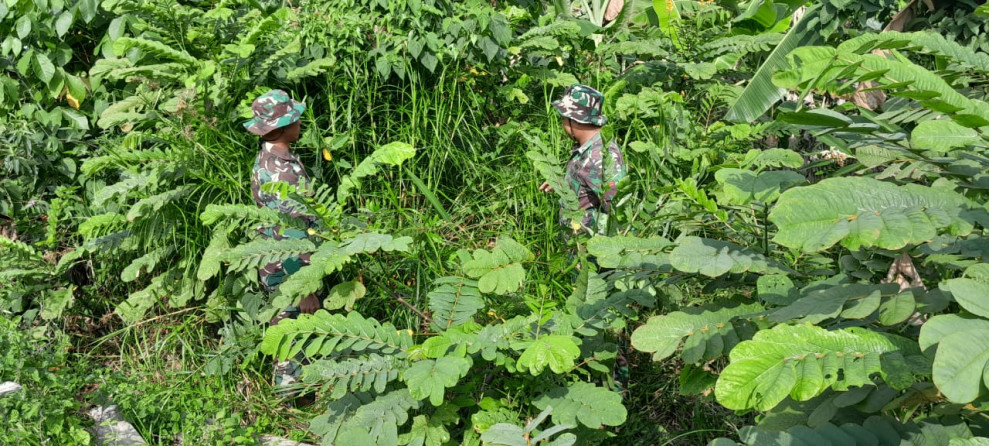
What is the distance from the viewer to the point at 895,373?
1662mm

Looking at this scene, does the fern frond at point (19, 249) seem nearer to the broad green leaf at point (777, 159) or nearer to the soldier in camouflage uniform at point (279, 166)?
the soldier in camouflage uniform at point (279, 166)

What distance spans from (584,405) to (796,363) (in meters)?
1.51

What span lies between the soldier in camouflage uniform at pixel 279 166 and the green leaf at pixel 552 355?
1784mm

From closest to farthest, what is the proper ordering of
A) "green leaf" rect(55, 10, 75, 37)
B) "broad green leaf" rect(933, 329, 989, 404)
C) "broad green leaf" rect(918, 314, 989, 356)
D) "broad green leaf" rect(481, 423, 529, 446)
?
"broad green leaf" rect(933, 329, 989, 404)
"broad green leaf" rect(918, 314, 989, 356)
"broad green leaf" rect(481, 423, 529, 446)
"green leaf" rect(55, 10, 75, 37)

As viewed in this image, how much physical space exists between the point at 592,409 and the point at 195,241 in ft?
9.46

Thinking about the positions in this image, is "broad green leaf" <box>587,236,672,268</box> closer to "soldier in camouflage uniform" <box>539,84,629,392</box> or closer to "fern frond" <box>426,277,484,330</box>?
"fern frond" <box>426,277,484,330</box>

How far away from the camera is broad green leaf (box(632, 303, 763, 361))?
7.19 feet

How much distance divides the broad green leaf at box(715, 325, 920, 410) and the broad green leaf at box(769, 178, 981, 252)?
208 millimetres

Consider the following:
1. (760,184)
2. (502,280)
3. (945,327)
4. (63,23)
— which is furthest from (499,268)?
(63,23)

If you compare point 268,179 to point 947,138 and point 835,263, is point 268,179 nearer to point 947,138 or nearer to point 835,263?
point 835,263

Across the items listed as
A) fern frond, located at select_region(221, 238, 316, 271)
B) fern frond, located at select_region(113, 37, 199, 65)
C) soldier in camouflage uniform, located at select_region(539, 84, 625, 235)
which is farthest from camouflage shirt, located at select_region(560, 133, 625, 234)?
fern frond, located at select_region(113, 37, 199, 65)

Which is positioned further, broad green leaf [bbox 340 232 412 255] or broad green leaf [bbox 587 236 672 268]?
broad green leaf [bbox 340 232 412 255]

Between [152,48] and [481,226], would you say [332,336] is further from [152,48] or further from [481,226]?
[152,48]

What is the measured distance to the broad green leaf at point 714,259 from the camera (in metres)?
2.05
